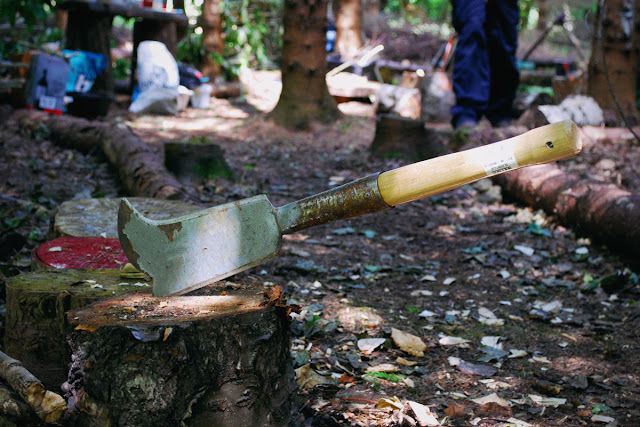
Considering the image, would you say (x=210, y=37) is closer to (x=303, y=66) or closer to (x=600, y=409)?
Answer: (x=303, y=66)

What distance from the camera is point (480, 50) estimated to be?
626 cm

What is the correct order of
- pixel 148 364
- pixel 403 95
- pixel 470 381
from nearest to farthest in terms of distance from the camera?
pixel 148 364 → pixel 470 381 → pixel 403 95

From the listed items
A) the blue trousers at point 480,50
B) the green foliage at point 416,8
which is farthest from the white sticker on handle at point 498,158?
the green foliage at point 416,8

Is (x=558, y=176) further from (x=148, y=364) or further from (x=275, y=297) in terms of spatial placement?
(x=148, y=364)

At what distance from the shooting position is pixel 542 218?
4.46 metres

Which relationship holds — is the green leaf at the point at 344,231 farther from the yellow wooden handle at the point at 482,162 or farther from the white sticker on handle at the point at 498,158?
the white sticker on handle at the point at 498,158

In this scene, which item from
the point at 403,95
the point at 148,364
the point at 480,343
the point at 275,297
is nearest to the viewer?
the point at 148,364

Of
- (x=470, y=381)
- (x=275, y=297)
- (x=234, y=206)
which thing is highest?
(x=234, y=206)

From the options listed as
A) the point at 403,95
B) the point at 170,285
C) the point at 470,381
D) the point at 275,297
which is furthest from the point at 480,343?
the point at 403,95

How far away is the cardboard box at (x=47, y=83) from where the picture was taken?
684 centimetres

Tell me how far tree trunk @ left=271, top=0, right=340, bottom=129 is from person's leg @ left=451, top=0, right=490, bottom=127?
68.4 inches

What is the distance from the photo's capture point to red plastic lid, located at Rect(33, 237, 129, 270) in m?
2.28

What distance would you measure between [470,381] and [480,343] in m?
0.36

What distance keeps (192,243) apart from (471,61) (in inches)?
199
